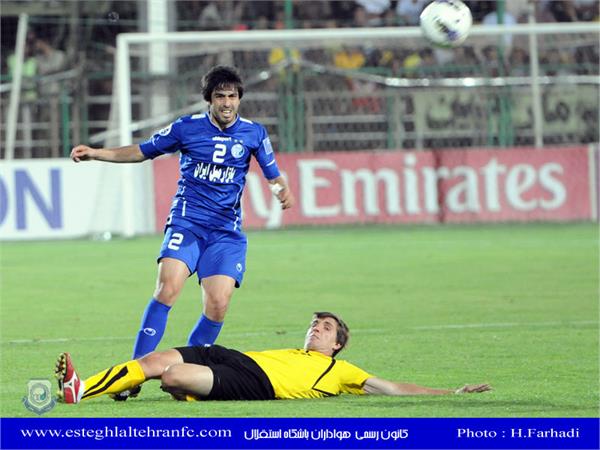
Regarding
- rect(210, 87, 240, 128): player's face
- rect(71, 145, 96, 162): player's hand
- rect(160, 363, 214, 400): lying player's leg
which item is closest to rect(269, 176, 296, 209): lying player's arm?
rect(210, 87, 240, 128): player's face

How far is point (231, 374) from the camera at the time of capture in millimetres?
7828

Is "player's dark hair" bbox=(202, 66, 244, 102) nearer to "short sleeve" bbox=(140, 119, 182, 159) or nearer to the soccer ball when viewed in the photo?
"short sleeve" bbox=(140, 119, 182, 159)

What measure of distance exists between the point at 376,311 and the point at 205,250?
4032 millimetres

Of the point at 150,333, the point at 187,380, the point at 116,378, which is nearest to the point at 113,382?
the point at 116,378

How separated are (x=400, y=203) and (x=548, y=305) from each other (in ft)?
29.5

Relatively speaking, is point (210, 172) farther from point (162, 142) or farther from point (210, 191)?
point (162, 142)

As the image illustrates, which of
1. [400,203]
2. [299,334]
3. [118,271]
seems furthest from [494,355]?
[400,203]

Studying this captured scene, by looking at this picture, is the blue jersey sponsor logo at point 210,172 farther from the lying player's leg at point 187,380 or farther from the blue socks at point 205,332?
the lying player's leg at point 187,380

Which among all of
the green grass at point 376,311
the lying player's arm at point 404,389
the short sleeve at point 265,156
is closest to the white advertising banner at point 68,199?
the green grass at point 376,311

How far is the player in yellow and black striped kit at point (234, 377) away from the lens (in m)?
7.71

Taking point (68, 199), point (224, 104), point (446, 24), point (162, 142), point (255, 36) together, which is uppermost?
point (255, 36)

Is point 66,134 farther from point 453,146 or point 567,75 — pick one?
→ point 567,75

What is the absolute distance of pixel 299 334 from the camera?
443 inches

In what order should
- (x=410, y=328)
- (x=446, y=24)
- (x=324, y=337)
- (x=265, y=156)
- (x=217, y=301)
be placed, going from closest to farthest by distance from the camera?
(x=324, y=337)
(x=217, y=301)
(x=265, y=156)
(x=410, y=328)
(x=446, y=24)
